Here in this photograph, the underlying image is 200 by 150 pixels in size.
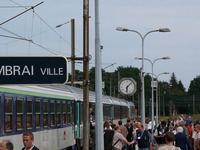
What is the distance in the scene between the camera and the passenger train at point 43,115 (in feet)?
55.6

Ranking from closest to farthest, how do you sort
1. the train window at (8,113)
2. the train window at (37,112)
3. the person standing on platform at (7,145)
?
the person standing on platform at (7,145) → the train window at (8,113) → the train window at (37,112)

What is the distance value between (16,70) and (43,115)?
35.7 feet

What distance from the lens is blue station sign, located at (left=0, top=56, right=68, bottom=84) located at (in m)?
10.9

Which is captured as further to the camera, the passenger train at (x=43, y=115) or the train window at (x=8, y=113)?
the passenger train at (x=43, y=115)

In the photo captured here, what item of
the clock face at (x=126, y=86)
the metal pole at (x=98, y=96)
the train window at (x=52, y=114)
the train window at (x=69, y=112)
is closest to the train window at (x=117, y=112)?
the clock face at (x=126, y=86)

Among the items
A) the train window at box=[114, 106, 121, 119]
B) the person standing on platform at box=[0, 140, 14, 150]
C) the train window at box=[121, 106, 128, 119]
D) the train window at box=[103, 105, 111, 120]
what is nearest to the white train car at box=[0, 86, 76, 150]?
the person standing on platform at box=[0, 140, 14, 150]

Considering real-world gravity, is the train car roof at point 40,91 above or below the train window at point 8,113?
above

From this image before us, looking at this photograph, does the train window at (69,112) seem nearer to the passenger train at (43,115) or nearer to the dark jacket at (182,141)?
the passenger train at (43,115)

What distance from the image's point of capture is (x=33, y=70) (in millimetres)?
10930

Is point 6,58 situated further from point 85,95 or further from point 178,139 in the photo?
point 178,139

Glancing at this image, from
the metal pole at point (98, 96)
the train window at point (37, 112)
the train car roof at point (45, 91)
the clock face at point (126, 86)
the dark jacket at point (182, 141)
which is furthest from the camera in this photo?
the clock face at point (126, 86)

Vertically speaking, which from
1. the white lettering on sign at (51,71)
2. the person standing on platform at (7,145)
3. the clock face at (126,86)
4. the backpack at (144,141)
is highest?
the clock face at (126,86)

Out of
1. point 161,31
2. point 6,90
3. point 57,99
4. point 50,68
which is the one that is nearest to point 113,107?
point 161,31

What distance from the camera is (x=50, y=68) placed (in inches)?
431
